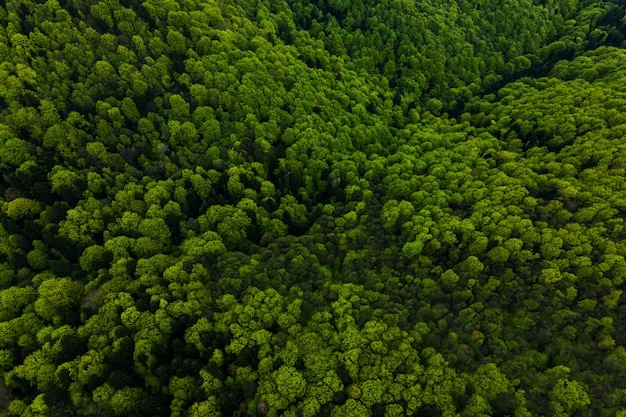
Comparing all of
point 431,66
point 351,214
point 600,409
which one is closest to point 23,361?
point 351,214

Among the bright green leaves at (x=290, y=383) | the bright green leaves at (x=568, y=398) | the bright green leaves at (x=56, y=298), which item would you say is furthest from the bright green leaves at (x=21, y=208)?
the bright green leaves at (x=568, y=398)

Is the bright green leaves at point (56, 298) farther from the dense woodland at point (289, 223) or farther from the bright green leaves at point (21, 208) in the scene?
Result: the bright green leaves at point (21, 208)

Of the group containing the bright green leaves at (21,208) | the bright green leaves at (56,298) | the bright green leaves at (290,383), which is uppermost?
the bright green leaves at (290,383)

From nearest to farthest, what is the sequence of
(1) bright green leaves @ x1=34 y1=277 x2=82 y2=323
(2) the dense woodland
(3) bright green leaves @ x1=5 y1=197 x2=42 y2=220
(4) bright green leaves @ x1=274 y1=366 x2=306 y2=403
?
(4) bright green leaves @ x1=274 y1=366 x2=306 y2=403
(2) the dense woodland
(1) bright green leaves @ x1=34 y1=277 x2=82 y2=323
(3) bright green leaves @ x1=5 y1=197 x2=42 y2=220

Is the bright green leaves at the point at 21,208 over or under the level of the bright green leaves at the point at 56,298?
over

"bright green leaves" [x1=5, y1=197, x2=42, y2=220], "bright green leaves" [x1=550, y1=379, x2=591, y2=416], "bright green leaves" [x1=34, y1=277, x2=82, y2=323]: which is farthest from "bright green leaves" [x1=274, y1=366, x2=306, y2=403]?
"bright green leaves" [x1=5, y1=197, x2=42, y2=220]

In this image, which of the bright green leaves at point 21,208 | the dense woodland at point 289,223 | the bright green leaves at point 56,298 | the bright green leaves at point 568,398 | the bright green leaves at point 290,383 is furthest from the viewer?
the bright green leaves at point 21,208

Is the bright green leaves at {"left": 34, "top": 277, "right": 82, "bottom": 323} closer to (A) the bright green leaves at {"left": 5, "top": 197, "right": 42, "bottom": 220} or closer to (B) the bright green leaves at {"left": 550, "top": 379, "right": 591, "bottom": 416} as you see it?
(A) the bright green leaves at {"left": 5, "top": 197, "right": 42, "bottom": 220}

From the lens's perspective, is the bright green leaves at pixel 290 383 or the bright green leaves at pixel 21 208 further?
the bright green leaves at pixel 21 208
